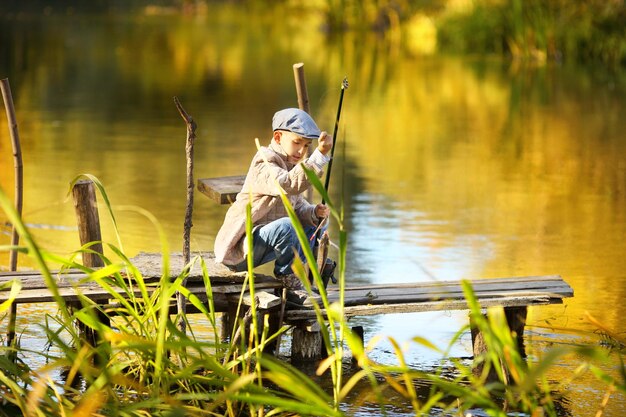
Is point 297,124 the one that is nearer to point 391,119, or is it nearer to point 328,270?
point 328,270

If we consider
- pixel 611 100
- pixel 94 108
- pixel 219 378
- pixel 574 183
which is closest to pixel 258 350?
pixel 219 378

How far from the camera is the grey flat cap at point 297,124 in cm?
593

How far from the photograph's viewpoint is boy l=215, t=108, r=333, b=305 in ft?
19.4

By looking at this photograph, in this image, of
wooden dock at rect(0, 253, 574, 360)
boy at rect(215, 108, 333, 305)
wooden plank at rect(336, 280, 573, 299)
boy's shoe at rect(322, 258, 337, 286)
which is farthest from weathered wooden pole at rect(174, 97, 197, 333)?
wooden plank at rect(336, 280, 573, 299)

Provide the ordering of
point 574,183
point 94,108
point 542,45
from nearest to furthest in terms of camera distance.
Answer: point 574,183
point 94,108
point 542,45

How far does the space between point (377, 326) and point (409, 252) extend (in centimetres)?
212

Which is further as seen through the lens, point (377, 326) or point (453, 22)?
point (453, 22)

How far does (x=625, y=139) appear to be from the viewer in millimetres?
15883

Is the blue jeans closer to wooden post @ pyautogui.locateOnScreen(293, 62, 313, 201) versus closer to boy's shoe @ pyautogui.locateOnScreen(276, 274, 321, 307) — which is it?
boy's shoe @ pyautogui.locateOnScreen(276, 274, 321, 307)

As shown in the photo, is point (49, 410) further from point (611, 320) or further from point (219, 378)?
point (611, 320)

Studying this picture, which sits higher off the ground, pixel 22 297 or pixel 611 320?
pixel 22 297

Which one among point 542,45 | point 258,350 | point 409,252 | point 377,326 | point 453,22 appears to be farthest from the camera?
point 453,22

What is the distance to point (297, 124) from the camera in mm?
5941

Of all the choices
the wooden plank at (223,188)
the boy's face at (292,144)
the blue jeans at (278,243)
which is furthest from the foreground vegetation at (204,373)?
the boy's face at (292,144)
